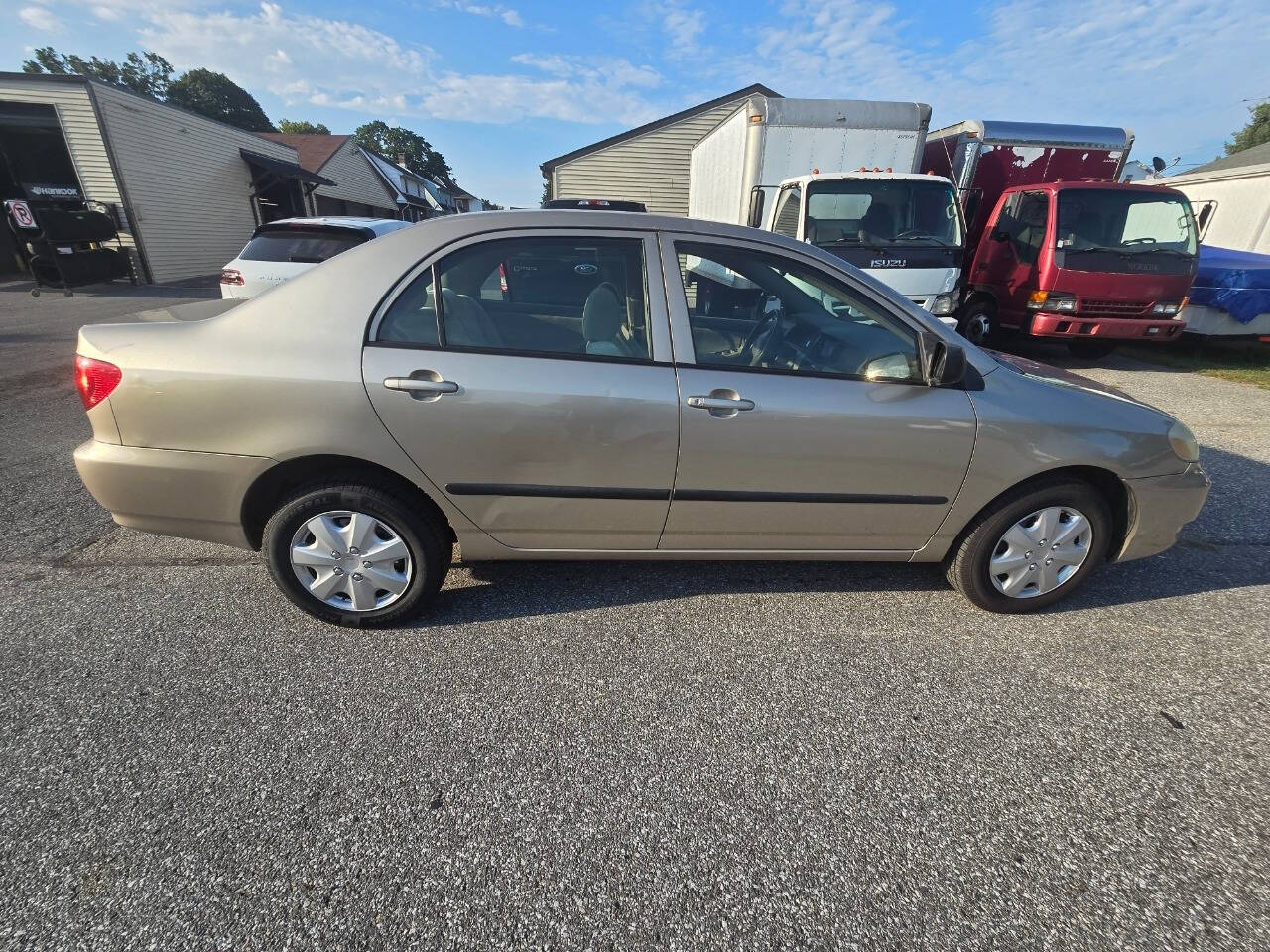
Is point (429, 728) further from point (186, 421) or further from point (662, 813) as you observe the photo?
point (186, 421)

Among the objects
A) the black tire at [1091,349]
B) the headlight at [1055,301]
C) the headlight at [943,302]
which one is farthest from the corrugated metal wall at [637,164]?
the headlight at [943,302]

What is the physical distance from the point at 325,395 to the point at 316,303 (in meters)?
0.36

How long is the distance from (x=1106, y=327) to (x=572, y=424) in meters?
7.32

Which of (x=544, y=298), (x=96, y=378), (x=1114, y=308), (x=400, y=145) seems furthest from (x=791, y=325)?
(x=400, y=145)

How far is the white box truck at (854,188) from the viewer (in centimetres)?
611

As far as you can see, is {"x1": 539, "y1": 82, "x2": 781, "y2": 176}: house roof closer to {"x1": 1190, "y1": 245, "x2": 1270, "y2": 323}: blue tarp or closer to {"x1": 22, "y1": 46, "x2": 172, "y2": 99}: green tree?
{"x1": 1190, "y1": 245, "x2": 1270, "y2": 323}: blue tarp

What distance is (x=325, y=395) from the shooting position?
2057mm

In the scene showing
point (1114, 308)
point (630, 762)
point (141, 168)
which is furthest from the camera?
point (141, 168)

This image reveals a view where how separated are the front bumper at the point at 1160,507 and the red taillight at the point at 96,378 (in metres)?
4.04

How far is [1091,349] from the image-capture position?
7.66 m

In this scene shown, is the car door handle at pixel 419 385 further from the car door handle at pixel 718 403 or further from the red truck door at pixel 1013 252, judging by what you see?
the red truck door at pixel 1013 252

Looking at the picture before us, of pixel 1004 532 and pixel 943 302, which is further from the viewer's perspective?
pixel 943 302

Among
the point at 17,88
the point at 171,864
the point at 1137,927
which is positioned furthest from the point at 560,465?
the point at 17,88

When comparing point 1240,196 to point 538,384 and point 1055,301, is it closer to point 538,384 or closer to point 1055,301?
point 1055,301
